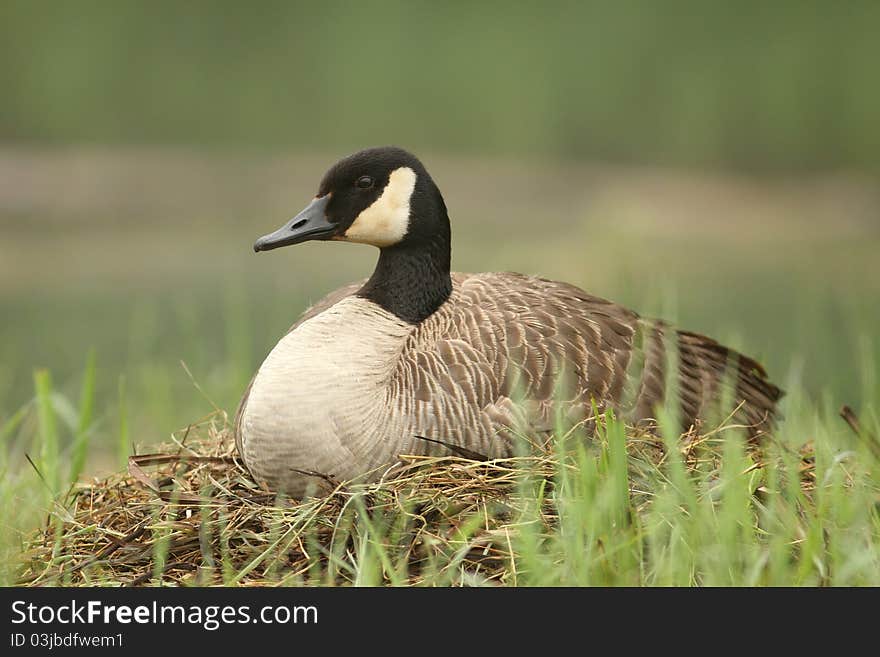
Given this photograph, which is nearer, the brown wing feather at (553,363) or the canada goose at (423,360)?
the canada goose at (423,360)

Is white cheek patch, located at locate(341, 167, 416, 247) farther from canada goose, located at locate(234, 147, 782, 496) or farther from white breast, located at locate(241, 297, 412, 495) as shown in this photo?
white breast, located at locate(241, 297, 412, 495)

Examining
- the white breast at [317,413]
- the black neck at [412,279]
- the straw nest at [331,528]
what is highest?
the black neck at [412,279]

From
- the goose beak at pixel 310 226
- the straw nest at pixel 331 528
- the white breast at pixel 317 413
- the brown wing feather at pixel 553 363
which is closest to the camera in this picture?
the straw nest at pixel 331 528

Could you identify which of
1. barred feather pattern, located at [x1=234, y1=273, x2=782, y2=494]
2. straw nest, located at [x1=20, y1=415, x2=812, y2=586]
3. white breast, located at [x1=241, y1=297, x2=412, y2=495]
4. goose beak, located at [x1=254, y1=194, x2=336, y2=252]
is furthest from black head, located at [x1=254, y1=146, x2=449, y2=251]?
straw nest, located at [x1=20, y1=415, x2=812, y2=586]

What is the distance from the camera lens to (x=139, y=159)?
16.9m

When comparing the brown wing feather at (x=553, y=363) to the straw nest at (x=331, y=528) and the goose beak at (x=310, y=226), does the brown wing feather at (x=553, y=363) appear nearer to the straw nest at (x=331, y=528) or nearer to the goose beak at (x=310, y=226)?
the straw nest at (x=331, y=528)

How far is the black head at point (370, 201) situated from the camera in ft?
14.7

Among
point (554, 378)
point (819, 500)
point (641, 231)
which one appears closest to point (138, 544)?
point (554, 378)

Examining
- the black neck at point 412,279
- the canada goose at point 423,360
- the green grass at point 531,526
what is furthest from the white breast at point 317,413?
the black neck at point 412,279

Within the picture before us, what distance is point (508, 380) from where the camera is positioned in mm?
4230

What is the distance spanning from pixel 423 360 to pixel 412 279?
0.46m

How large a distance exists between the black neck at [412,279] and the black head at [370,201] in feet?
0.26

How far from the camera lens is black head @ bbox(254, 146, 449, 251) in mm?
4488

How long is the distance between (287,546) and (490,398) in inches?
35.8
